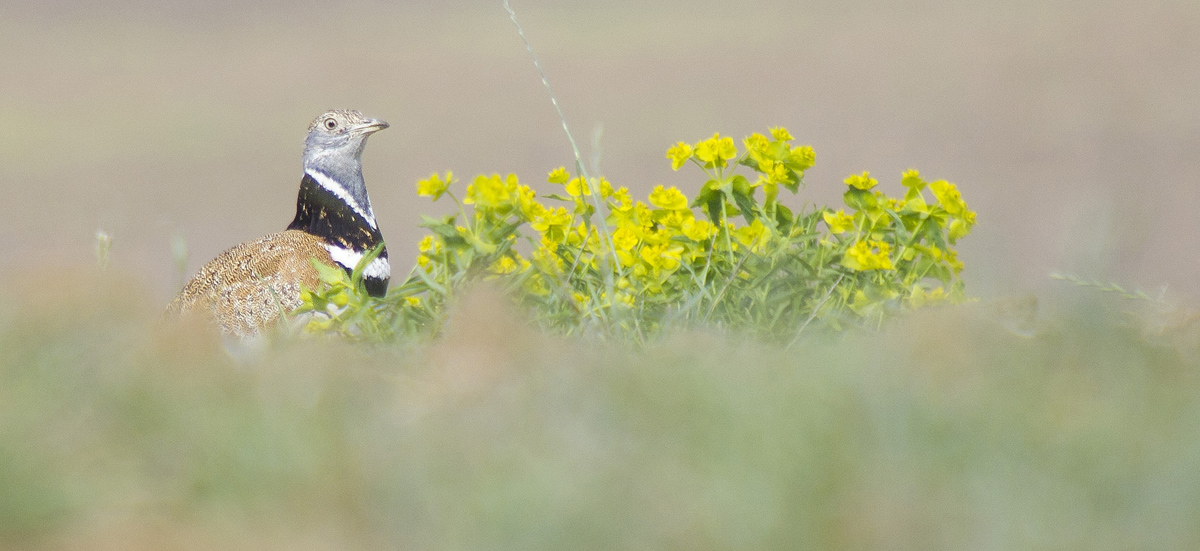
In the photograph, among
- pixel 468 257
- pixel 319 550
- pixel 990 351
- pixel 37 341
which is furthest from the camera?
pixel 468 257

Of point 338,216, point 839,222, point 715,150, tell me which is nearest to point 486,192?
point 715,150

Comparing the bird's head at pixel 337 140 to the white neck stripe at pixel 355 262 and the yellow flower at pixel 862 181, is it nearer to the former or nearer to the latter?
the white neck stripe at pixel 355 262

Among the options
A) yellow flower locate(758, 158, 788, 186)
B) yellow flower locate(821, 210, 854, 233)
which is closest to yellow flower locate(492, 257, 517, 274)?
yellow flower locate(758, 158, 788, 186)

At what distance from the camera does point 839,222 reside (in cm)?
317

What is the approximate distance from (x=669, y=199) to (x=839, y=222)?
485mm

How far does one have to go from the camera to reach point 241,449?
1.62 m

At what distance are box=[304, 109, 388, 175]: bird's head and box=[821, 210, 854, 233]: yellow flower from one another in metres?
2.19

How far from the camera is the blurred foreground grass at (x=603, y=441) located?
1349mm

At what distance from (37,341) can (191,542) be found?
0.86 meters

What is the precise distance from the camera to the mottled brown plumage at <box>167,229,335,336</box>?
3.66 metres

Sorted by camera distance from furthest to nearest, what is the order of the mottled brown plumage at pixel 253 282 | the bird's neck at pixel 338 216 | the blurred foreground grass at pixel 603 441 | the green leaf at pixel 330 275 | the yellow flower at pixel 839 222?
the bird's neck at pixel 338 216, the mottled brown plumage at pixel 253 282, the yellow flower at pixel 839 222, the green leaf at pixel 330 275, the blurred foreground grass at pixel 603 441

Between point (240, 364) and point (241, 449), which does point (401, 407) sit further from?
point (240, 364)

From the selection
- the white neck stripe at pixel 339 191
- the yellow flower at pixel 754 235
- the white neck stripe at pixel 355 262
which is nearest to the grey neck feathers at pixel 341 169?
the white neck stripe at pixel 339 191

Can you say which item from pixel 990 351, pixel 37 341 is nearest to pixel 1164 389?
pixel 990 351
